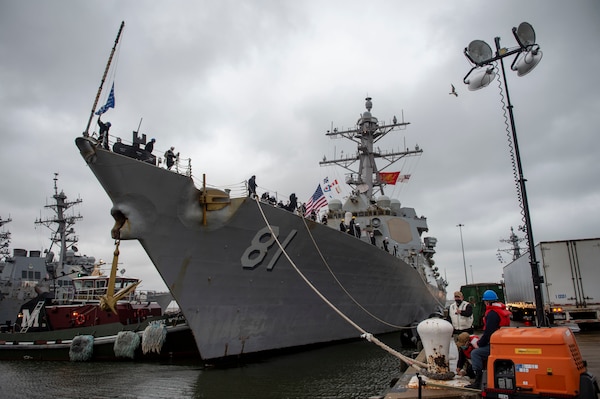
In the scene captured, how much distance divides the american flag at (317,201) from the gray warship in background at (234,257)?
5.47ft

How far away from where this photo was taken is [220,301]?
9.92 m

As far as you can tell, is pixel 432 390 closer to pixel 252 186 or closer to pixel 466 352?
pixel 466 352

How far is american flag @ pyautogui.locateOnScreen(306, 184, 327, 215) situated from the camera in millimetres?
13423

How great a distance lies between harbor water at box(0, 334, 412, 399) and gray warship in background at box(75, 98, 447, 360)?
0.79 meters

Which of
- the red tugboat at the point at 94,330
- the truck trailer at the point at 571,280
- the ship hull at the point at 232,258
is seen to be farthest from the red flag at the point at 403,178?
the red tugboat at the point at 94,330

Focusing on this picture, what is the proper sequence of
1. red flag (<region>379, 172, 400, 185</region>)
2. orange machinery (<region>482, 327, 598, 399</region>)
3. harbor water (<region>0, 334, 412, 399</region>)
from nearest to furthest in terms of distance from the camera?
orange machinery (<region>482, 327, 598, 399</region>), harbor water (<region>0, 334, 412, 399</region>), red flag (<region>379, 172, 400, 185</region>)

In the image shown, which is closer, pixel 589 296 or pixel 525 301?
pixel 589 296

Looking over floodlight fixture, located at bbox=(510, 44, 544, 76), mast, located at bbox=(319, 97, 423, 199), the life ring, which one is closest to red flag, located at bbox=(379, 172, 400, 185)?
mast, located at bbox=(319, 97, 423, 199)

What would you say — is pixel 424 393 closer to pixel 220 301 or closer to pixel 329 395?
pixel 329 395

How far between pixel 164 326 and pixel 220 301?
5143mm

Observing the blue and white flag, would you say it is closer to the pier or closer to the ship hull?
the ship hull

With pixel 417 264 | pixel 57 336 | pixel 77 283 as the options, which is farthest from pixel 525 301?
pixel 77 283

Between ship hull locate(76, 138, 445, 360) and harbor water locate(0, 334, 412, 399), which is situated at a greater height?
ship hull locate(76, 138, 445, 360)

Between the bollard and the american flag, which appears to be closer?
the bollard
